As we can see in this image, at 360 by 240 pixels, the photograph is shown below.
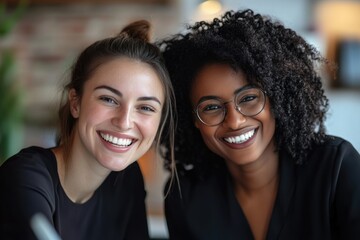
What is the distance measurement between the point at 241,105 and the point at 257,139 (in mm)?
Result: 107

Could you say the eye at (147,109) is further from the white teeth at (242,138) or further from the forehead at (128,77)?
the white teeth at (242,138)

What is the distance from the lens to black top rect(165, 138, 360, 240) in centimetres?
136

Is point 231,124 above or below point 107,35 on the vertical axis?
below

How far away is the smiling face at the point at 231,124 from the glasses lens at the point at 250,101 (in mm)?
13

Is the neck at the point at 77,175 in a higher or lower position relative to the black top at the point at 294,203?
higher

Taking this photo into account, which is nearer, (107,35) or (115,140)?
(115,140)

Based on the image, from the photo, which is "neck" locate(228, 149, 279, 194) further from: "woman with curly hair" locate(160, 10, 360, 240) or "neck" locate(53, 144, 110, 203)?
"neck" locate(53, 144, 110, 203)

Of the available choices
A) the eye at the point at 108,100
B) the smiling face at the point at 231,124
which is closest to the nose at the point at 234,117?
the smiling face at the point at 231,124

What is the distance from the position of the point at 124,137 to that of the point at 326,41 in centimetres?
294

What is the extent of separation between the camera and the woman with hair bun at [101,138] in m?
1.34

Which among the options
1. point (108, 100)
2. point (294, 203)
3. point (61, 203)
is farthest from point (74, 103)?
point (294, 203)

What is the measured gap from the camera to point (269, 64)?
1.39 meters

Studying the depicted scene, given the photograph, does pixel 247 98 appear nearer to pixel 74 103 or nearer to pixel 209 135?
pixel 209 135

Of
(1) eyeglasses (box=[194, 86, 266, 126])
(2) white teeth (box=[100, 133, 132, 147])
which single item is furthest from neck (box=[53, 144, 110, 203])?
(1) eyeglasses (box=[194, 86, 266, 126])
